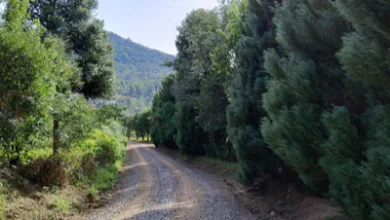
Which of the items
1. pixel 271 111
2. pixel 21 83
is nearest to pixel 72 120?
pixel 21 83

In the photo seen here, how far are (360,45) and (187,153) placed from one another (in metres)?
25.9

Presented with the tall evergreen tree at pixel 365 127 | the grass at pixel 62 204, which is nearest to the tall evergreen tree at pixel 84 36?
the grass at pixel 62 204

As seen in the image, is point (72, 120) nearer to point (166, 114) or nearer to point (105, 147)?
point (105, 147)

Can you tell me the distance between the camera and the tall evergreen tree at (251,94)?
1176 cm

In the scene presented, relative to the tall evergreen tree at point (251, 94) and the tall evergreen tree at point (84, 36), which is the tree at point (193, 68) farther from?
the tall evergreen tree at point (251, 94)

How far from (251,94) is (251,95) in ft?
0.39

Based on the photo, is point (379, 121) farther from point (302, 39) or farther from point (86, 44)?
point (86, 44)

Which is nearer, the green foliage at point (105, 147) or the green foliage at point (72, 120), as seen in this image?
the green foliage at point (72, 120)

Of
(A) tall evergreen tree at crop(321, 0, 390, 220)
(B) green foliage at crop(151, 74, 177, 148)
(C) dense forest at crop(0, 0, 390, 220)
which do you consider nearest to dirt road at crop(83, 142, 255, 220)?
(C) dense forest at crop(0, 0, 390, 220)

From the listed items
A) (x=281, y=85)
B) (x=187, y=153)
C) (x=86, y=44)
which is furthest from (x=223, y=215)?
(x=187, y=153)

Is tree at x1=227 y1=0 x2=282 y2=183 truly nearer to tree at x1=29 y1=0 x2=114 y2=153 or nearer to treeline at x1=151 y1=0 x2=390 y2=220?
treeline at x1=151 y1=0 x2=390 y2=220

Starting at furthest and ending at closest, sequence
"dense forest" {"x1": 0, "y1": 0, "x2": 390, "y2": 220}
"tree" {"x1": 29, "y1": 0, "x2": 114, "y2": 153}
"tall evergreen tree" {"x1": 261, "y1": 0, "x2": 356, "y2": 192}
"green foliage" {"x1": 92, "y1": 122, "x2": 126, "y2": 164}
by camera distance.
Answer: "green foliage" {"x1": 92, "y1": 122, "x2": 126, "y2": 164} < "tree" {"x1": 29, "y1": 0, "x2": 114, "y2": 153} < "tall evergreen tree" {"x1": 261, "y1": 0, "x2": 356, "y2": 192} < "dense forest" {"x1": 0, "y1": 0, "x2": 390, "y2": 220}

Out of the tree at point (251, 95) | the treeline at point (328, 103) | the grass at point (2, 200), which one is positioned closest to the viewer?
the treeline at point (328, 103)

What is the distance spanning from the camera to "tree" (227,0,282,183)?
11750 millimetres
